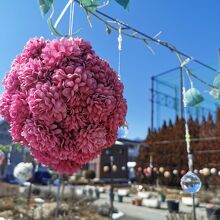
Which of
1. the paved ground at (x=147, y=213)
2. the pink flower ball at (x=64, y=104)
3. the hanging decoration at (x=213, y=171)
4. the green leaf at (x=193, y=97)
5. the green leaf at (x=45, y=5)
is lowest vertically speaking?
the paved ground at (x=147, y=213)

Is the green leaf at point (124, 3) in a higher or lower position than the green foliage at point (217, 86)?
higher

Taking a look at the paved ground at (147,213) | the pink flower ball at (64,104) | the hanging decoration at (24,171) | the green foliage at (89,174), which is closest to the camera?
the pink flower ball at (64,104)

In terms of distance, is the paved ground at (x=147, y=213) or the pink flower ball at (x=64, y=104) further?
the paved ground at (x=147, y=213)

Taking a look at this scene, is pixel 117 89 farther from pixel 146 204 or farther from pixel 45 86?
pixel 146 204

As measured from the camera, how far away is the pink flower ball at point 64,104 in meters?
1.05

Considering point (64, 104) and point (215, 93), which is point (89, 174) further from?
point (64, 104)

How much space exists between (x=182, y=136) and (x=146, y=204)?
400 inches

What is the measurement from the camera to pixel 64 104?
1.05 metres

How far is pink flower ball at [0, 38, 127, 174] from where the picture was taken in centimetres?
105

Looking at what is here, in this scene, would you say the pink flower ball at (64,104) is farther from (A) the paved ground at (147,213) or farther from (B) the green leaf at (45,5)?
(A) the paved ground at (147,213)

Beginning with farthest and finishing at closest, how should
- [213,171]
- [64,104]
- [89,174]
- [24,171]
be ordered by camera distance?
[89,174] → [213,171] → [24,171] → [64,104]

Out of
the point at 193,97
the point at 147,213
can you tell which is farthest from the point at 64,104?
the point at 147,213

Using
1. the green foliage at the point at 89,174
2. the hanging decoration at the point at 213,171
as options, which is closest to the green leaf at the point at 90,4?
the hanging decoration at the point at 213,171

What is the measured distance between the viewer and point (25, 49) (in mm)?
1242
